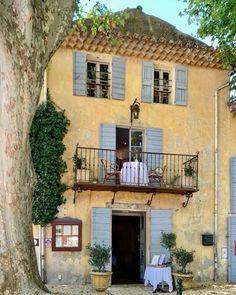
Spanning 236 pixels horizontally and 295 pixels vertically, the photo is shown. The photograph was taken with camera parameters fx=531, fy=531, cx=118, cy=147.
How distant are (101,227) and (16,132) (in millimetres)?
8278

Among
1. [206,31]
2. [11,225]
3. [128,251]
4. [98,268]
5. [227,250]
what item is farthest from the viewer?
[128,251]

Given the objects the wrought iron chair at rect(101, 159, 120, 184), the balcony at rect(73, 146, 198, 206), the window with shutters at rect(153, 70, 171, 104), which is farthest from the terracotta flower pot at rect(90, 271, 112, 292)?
the window with shutters at rect(153, 70, 171, 104)

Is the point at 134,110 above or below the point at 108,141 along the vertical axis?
above

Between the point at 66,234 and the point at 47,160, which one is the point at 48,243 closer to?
the point at 66,234

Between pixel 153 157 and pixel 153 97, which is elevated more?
pixel 153 97

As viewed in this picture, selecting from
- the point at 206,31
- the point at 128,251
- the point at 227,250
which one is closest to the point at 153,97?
the point at 206,31

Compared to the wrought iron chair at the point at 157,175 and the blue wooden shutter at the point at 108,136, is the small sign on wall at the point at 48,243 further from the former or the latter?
the wrought iron chair at the point at 157,175

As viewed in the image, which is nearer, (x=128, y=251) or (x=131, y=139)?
(x=131, y=139)

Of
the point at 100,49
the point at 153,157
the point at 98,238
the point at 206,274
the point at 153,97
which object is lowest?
the point at 206,274

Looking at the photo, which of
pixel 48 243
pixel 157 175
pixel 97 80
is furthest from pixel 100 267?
pixel 97 80

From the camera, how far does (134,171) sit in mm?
14664

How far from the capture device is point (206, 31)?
1498cm

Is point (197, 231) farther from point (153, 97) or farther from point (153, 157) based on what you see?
point (153, 97)

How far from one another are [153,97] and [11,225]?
9817 mm
